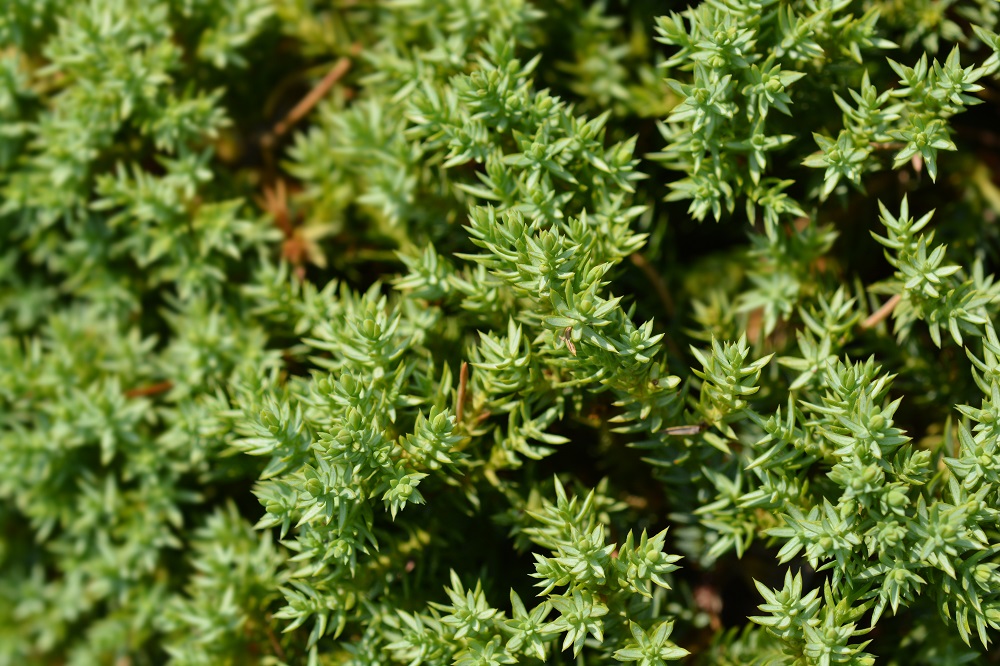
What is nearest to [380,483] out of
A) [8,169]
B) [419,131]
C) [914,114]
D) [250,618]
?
[250,618]

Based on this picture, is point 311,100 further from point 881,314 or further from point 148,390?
point 881,314

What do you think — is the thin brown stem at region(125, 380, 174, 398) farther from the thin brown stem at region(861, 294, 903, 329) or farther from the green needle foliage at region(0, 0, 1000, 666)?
the thin brown stem at region(861, 294, 903, 329)

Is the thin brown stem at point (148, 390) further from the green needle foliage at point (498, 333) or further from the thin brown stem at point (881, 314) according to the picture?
the thin brown stem at point (881, 314)

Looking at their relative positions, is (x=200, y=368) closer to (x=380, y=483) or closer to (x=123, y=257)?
(x=123, y=257)

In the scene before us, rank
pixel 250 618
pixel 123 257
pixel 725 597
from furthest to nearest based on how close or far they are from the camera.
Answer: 1. pixel 123 257
2. pixel 725 597
3. pixel 250 618

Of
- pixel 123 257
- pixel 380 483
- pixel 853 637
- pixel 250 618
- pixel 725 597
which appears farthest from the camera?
pixel 123 257

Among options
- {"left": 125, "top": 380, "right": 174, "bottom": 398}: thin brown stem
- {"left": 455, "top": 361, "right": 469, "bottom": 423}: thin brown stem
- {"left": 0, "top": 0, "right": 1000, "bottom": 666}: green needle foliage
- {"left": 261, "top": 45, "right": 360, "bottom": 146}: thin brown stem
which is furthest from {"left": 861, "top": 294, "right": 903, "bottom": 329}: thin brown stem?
{"left": 125, "top": 380, "right": 174, "bottom": 398}: thin brown stem

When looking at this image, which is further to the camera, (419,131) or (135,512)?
(135,512)

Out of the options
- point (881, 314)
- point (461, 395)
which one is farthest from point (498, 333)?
point (881, 314)
